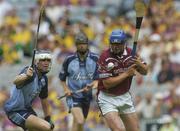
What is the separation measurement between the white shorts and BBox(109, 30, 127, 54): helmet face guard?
75 cm

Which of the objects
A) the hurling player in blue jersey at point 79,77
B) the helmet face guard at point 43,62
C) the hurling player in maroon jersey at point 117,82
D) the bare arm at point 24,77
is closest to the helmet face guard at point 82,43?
the hurling player in blue jersey at point 79,77

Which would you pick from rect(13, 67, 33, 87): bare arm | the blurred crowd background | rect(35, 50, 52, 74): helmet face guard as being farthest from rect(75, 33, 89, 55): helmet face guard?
the blurred crowd background

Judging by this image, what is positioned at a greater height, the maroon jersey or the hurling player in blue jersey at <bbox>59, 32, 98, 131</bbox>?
the maroon jersey

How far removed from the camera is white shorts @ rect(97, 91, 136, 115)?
14086mm

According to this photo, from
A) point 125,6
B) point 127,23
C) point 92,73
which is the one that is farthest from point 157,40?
point 92,73

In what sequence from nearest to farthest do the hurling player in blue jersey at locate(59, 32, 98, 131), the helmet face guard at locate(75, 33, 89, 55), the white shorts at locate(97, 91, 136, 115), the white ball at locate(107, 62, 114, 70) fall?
the white ball at locate(107, 62, 114, 70), the white shorts at locate(97, 91, 136, 115), the helmet face guard at locate(75, 33, 89, 55), the hurling player in blue jersey at locate(59, 32, 98, 131)

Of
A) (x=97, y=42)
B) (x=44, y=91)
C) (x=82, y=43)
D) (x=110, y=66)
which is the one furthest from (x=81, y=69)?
(x=97, y=42)

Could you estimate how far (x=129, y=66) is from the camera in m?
13.9

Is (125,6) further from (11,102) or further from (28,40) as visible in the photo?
(11,102)

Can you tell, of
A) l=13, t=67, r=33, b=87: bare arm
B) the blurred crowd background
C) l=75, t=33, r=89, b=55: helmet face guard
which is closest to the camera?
l=13, t=67, r=33, b=87: bare arm

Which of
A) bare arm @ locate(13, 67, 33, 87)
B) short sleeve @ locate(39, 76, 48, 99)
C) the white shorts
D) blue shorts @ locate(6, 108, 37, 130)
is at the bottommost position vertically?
blue shorts @ locate(6, 108, 37, 130)

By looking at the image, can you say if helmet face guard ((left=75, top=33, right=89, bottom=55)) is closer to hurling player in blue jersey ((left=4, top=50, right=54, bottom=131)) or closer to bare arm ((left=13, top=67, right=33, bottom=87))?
hurling player in blue jersey ((left=4, top=50, right=54, bottom=131))

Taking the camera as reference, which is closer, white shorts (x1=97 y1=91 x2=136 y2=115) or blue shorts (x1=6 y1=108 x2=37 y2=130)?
blue shorts (x1=6 y1=108 x2=37 y2=130)

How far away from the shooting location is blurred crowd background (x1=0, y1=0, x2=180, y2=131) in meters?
19.9
